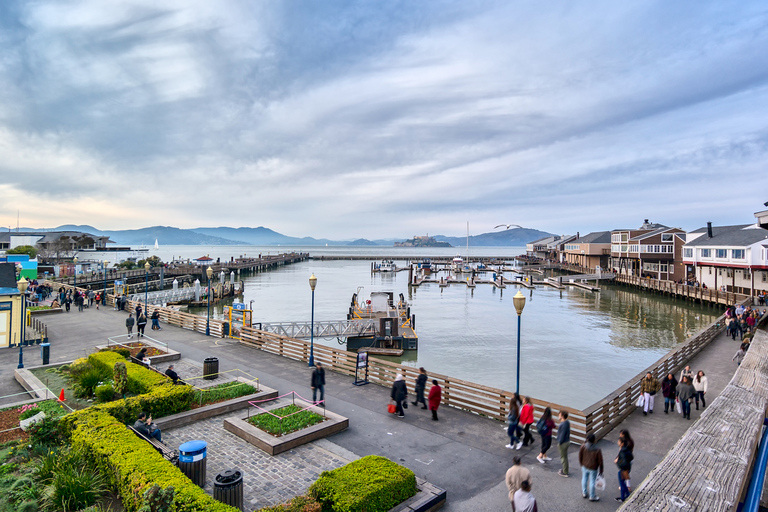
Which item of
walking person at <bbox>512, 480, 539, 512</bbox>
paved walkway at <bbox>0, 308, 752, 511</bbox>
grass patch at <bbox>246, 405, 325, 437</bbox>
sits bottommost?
paved walkway at <bbox>0, 308, 752, 511</bbox>

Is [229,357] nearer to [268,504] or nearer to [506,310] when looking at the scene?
[268,504]

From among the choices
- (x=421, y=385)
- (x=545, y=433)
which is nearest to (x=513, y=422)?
(x=545, y=433)

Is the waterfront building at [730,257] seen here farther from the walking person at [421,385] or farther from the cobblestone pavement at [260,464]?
the cobblestone pavement at [260,464]

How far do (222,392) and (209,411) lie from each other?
3.93 ft

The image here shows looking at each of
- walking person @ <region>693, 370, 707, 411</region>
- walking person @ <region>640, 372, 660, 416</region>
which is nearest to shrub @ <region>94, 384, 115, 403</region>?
walking person @ <region>640, 372, 660, 416</region>

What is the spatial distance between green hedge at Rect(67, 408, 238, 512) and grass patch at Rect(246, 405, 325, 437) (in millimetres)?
3132

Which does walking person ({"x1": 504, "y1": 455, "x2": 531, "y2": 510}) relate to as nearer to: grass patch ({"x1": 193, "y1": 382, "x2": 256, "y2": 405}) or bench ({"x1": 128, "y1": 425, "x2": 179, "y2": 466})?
bench ({"x1": 128, "y1": 425, "x2": 179, "y2": 466})

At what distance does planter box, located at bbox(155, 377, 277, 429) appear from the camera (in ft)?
39.4

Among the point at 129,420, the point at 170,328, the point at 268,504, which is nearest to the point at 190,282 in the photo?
the point at 170,328

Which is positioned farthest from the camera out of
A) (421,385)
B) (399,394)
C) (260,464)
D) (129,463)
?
(421,385)

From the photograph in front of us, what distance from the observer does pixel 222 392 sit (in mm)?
13977

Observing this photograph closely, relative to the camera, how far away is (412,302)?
61.5 metres

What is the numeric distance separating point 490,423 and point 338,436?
461 centimetres

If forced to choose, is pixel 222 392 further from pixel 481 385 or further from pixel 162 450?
pixel 481 385
